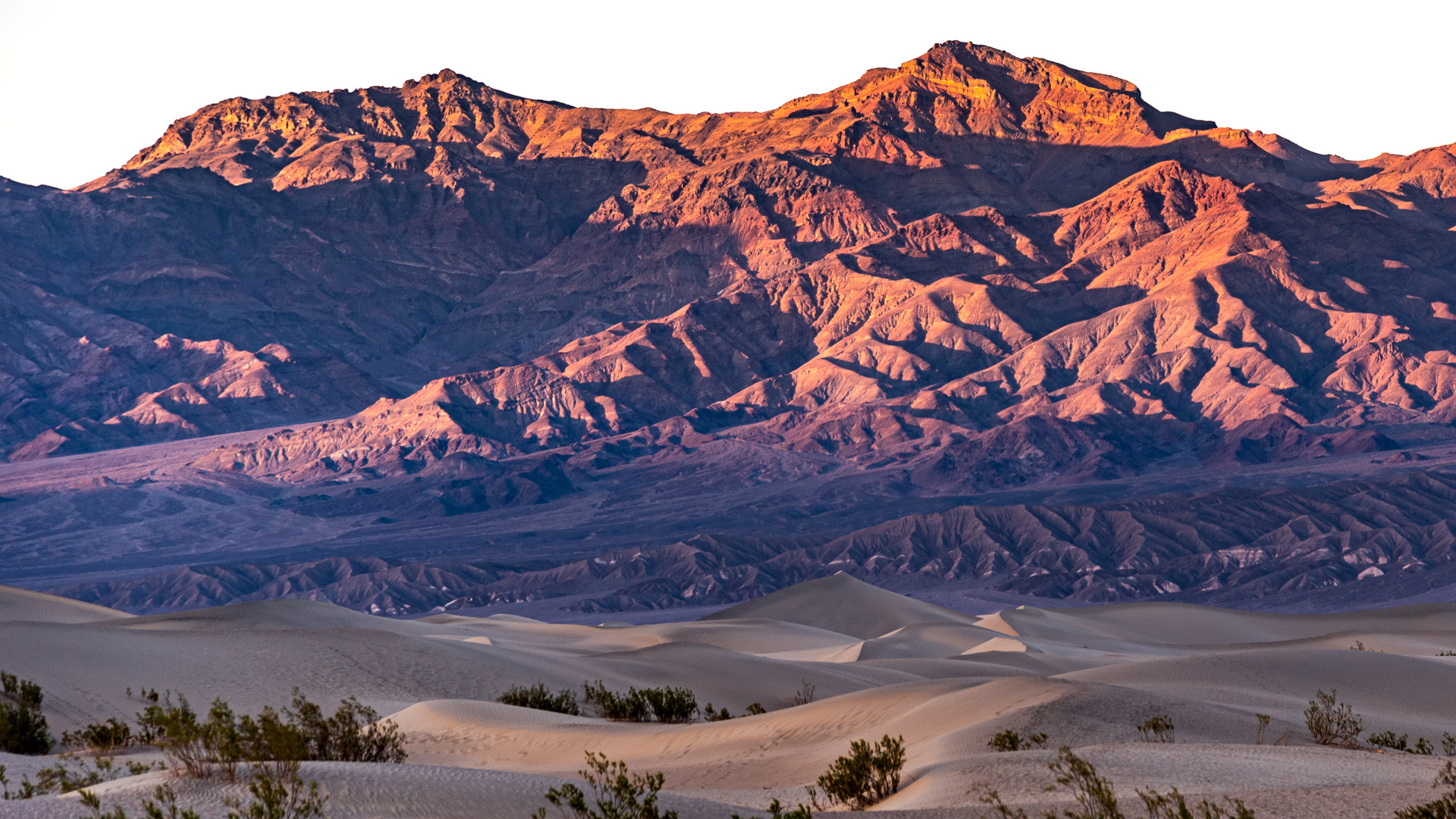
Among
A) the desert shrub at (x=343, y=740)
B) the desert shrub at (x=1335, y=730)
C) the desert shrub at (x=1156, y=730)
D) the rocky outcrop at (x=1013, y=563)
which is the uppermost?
the desert shrub at (x=343, y=740)

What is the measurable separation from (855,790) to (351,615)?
128 feet

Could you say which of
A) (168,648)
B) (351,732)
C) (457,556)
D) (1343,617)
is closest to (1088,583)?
(1343,617)

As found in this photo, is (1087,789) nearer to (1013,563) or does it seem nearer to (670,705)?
(670,705)

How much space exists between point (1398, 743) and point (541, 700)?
14.9 m

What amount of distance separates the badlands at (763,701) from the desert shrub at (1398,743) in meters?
1.08

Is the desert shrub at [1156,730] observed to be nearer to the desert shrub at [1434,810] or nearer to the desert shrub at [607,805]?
the desert shrub at [1434,810]

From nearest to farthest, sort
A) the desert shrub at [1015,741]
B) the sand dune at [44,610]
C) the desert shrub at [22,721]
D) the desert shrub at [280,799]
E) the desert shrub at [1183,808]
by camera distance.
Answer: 1. the desert shrub at [1183,808]
2. the desert shrub at [280,799]
3. the desert shrub at [1015,741]
4. the desert shrub at [22,721]
5. the sand dune at [44,610]

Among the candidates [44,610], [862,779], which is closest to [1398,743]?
[862,779]

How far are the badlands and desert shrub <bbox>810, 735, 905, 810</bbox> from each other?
29cm

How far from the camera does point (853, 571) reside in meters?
138

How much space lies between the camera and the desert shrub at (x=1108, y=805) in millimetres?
11734

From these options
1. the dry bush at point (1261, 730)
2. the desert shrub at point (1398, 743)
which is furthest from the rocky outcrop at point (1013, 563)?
the dry bush at point (1261, 730)

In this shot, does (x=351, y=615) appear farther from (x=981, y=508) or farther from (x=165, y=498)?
(x=165, y=498)

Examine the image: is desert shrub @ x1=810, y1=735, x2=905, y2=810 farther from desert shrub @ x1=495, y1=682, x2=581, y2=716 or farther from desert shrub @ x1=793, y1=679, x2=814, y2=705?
desert shrub @ x1=793, y1=679, x2=814, y2=705
